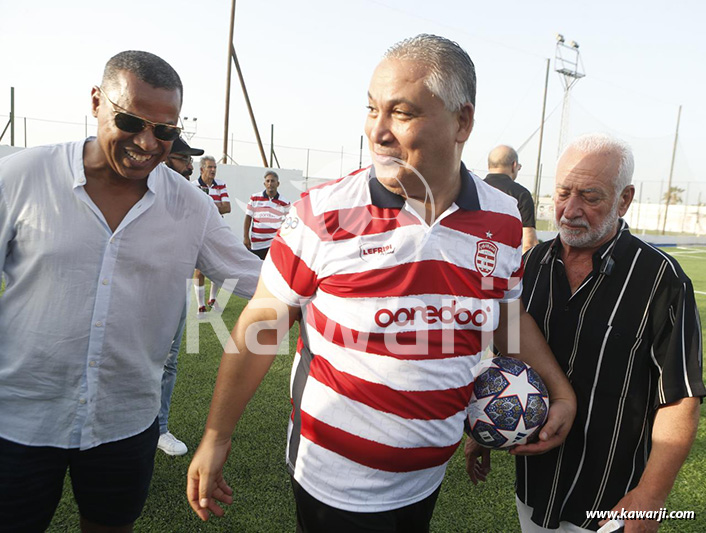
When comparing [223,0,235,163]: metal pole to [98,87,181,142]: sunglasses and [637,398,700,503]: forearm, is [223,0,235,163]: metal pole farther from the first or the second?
[637,398,700,503]: forearm

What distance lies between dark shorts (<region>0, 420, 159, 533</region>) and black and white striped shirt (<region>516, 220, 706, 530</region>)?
166 cm

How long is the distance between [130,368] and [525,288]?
1673 millimetres

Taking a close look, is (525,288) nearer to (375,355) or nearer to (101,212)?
(375,355)

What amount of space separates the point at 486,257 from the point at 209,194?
24.5 feet

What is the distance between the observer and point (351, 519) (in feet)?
5.24

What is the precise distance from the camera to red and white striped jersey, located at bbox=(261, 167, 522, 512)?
5.13 feet

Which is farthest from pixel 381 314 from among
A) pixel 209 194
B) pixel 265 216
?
pixel 265 216

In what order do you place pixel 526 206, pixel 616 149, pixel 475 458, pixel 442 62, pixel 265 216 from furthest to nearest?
pixel 265 216, pixel 526 206, pixel 475 458, pixel 616 149, pixel 442 62

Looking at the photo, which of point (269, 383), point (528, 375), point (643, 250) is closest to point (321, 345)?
point (528, 375)

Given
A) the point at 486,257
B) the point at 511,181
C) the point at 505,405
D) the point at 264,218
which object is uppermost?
the point at 511,181

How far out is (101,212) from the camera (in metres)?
1.88

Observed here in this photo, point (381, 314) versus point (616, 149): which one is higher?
point (616, 149)

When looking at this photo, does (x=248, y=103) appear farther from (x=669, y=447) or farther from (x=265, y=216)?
(x=669, y=447)

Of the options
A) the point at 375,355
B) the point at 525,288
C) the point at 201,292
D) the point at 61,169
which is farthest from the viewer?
the point at 201,292
